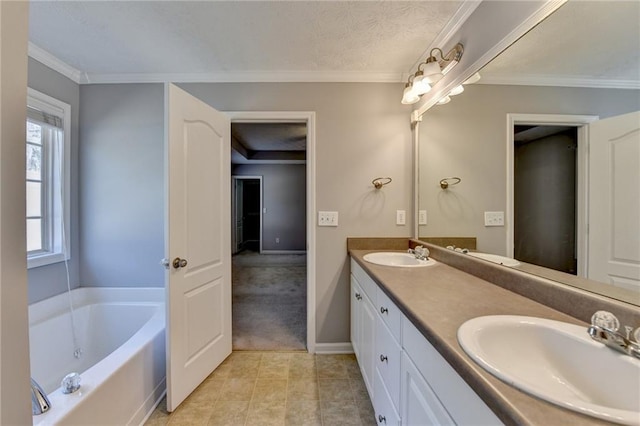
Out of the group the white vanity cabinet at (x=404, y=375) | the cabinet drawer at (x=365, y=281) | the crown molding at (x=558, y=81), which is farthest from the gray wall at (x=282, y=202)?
the crown molding at (x=558, y=81)

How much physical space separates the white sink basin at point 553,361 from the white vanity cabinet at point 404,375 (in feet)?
0.34

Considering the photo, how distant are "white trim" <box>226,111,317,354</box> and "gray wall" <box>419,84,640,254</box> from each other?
0.87m

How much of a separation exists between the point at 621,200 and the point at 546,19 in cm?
75

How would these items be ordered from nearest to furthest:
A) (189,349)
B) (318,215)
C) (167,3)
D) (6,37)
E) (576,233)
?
(6,37)
(576,233)
(167,3)
(189,349)
(318,215)

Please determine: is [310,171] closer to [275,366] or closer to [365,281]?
[365,281]

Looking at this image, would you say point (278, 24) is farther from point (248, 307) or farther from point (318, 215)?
point (248, 307)

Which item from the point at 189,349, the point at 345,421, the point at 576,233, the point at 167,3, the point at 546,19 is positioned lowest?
the point at 345,421

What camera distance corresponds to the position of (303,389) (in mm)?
1690

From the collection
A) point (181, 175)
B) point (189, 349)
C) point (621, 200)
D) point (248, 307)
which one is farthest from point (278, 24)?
point (248, 307)

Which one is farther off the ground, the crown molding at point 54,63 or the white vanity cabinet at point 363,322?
the crown molding at point 54,63

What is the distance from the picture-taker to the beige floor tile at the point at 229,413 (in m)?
1.43

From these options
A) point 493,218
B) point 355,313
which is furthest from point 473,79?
point 355,313

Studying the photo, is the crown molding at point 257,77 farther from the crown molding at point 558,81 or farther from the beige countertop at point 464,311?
the beige countertop at point 464,311

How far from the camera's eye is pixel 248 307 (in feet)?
10.2
